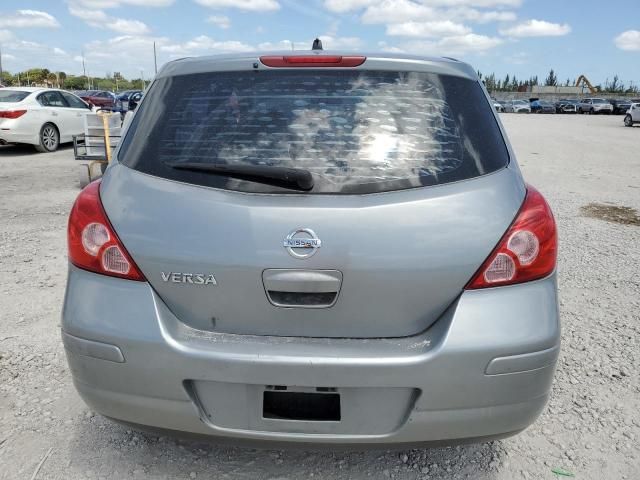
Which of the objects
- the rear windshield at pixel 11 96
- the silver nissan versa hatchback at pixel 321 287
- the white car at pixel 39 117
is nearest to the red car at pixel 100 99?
the white car at pixel 39 117

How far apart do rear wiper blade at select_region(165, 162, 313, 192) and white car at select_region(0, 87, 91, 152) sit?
11.7 meters

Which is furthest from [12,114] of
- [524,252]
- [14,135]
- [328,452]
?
[524,252]

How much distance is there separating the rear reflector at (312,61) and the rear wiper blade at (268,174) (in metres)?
0.45

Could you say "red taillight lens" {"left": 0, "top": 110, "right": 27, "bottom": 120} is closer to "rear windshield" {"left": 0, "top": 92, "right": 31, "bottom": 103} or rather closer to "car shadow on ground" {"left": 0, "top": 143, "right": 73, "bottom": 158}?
"rear windshield" {"left": 0, "top": 92, "right": 31, "bottom": 103}

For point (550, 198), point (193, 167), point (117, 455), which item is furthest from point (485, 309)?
point (550, 198)

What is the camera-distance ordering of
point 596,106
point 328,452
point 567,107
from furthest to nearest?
1. point 567,107
2. point 596,106
3. point 328,452

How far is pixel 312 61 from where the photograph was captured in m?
2.06

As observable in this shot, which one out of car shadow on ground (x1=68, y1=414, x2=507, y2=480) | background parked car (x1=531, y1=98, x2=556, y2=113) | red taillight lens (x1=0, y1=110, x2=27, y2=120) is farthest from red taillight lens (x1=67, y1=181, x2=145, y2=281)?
background parked car (x1=531, y1=98, x2=556, y2=113)

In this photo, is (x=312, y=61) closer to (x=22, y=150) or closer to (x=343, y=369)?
(x=343, y=369)

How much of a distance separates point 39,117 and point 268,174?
13.3 m

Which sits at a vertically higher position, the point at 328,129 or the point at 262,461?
the point at 328,129

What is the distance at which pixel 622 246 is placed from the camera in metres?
5.90

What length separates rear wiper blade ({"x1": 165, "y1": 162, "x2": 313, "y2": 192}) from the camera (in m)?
1.84

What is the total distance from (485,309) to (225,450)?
4.37ft
